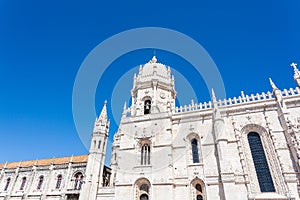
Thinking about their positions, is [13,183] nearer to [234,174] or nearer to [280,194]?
[234,174]

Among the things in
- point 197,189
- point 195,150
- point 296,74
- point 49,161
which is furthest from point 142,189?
point 49,161

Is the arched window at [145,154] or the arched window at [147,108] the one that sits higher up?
the arched window at [147,108]

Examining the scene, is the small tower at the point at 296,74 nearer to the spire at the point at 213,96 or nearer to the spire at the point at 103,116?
the spire at the point at 213,96

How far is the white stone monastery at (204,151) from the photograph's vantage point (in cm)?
1805

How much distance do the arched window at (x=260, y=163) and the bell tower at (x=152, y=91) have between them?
10029 millimetres

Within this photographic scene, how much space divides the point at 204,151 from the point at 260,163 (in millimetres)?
5378

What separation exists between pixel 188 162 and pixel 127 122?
926cm

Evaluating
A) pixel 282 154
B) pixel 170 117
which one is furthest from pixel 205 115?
pixel 282 154

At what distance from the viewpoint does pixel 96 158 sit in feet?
88.0

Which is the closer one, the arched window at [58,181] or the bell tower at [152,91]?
the bell tower at [152,91]

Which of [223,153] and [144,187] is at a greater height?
[223,153]

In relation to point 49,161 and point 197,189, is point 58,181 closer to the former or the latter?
point 49,161

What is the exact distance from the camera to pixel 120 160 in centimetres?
2281

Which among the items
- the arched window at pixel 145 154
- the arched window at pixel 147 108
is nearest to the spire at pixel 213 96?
the arched window at pixel 147 108
